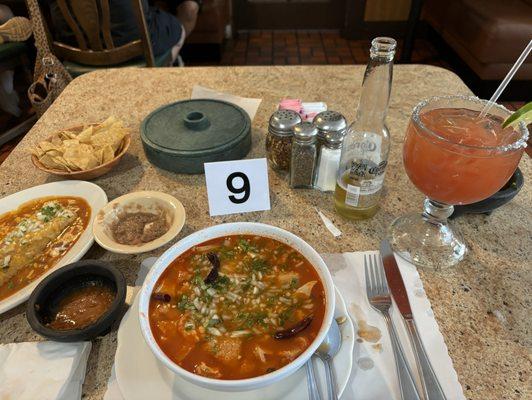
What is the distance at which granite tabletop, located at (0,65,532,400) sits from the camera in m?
0.82

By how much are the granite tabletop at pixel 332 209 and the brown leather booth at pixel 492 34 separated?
2118 millimetres

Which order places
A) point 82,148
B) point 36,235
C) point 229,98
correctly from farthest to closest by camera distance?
1. point 229,98
2. point 82,148
3. point 36,235

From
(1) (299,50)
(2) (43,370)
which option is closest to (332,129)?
(2) (43,370)

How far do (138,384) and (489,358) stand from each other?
2.24ft

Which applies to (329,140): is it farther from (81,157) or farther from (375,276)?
(81,157)

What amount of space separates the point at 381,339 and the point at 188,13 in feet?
12.4

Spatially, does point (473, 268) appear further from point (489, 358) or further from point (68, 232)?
point (68, 232)

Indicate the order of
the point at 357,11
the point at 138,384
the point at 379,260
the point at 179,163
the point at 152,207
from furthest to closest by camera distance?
the point at 357,11 < the point at 179,163 < the point at 152,207 < the point at 379,260 < the point at 138,384

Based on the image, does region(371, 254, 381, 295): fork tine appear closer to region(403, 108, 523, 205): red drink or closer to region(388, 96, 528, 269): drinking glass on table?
region(388, 96, 528, 269): drinking glass on table

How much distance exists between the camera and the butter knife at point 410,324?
732mm

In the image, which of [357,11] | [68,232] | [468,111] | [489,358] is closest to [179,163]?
[68,232]

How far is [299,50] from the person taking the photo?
15.3ft

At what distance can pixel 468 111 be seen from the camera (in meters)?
1.00

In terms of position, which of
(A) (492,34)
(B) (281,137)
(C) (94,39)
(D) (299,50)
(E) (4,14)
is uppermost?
(B) (281,137)
